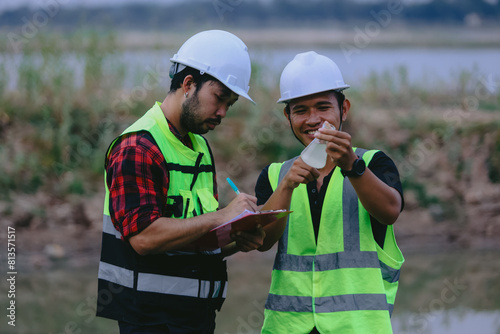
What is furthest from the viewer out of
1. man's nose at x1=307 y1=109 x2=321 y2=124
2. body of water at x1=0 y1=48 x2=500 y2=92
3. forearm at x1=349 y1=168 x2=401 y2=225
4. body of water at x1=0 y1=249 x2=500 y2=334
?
body of water at x1=0 y1=48 x2=500 y2=92

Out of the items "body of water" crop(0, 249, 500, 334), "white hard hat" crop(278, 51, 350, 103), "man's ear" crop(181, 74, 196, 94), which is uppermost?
"white hard hat" crop(278, 51, 350, 103)

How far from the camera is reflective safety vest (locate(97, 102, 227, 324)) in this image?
2.76 metres

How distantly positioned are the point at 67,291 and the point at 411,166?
4.41 metres

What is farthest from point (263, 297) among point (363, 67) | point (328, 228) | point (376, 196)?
point (363, 67)

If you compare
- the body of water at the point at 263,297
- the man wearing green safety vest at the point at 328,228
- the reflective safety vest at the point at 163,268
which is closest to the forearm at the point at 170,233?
the reflective safety vest at the point at 163,268

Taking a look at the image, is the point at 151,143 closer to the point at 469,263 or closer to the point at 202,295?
the point at 202,295

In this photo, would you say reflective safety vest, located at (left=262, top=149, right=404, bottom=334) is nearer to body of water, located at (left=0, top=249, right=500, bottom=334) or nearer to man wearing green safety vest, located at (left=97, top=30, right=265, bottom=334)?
man wearing green safety vest, located at (left=97, top=30, right=265, bottom=334)

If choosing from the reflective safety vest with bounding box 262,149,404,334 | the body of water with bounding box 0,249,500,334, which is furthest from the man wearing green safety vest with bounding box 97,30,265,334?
the body of water with bounding box 0,249,500,334

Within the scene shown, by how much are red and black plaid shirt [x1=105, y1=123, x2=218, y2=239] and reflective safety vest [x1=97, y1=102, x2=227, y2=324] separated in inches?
2.3

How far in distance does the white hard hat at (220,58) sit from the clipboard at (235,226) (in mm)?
513

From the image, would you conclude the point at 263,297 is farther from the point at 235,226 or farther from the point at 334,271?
the point at 235,226

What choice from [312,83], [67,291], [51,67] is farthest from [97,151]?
[312,83]

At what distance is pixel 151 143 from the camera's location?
2.71m

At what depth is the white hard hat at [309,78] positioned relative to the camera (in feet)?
9.84
